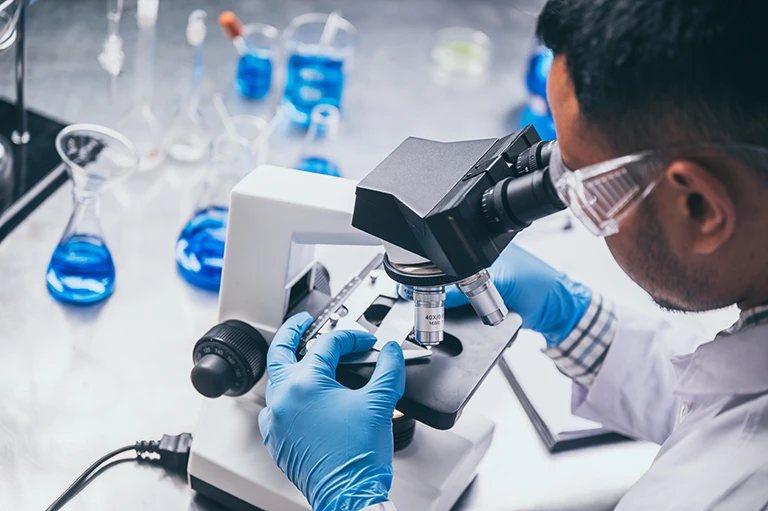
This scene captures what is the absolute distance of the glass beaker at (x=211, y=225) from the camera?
5.20 ft

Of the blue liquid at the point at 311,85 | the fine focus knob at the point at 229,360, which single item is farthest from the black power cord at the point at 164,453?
the blue liquid at the point at 311,85

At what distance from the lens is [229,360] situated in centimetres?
117

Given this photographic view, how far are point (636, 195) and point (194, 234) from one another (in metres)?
0.95

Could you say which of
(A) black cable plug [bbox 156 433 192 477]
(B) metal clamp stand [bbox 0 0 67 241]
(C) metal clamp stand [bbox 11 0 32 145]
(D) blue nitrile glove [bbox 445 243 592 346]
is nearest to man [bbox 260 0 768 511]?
(A) black cable plug [bbox 156 433 192 477]

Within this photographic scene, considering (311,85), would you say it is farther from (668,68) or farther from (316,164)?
(668,68)

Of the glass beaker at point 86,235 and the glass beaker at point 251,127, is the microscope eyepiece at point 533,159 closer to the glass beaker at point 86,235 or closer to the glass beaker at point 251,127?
the glass beaker at point 86,235

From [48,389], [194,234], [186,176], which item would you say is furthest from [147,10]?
[48,389]

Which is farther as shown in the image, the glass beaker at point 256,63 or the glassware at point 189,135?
the glass beaker at point 256,63

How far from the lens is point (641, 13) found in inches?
32.9

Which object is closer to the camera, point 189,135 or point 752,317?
point 752,317

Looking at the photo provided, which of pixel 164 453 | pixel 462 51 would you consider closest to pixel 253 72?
pixel 462 51

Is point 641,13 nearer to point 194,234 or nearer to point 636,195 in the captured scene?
point 636,195

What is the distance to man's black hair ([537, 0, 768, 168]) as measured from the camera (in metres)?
0.81

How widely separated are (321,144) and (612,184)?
38.4 inches
